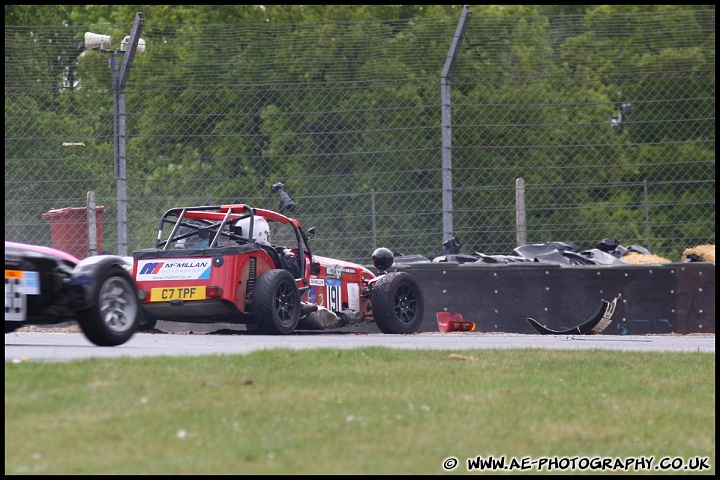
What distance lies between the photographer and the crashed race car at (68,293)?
349 inches

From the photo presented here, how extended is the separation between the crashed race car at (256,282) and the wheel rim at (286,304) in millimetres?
11

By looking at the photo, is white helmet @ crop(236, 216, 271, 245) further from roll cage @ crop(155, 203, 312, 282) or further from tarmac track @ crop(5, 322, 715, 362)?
tarmac track @ crop(5, 322, 715, 362)

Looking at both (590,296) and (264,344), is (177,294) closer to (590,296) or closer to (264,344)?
(264,344)

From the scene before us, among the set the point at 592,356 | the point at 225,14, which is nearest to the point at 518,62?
the point at 592,356

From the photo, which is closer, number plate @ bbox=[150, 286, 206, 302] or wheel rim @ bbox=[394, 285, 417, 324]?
number plate @ bbox=[150, 286, 206, 302]

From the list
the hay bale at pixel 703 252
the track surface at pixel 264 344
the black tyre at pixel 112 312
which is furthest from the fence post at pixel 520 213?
the black tyre at pixel 112 312

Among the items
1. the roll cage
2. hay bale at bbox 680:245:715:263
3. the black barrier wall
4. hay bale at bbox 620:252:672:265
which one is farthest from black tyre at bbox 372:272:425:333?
hay bale at bbox 680:245:715:263

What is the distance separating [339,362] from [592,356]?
2317 mm

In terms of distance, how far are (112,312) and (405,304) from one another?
16.9 feet

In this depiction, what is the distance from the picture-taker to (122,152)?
47.8 feet

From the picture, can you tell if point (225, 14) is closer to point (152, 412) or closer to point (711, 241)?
point (711, 241)

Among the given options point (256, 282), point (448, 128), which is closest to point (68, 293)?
point (256, 282)

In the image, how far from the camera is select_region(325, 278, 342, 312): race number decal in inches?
541

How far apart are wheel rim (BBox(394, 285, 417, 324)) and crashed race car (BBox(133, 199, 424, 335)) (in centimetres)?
1
